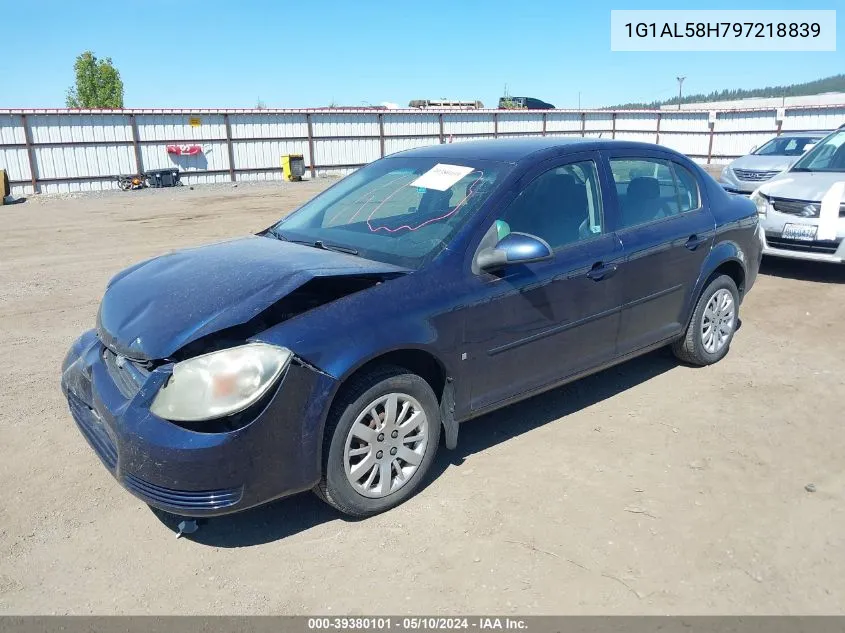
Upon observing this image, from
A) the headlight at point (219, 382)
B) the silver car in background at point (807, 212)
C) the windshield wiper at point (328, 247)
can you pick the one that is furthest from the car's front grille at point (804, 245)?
the headlight at point (219, 382)

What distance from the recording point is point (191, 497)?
278cm

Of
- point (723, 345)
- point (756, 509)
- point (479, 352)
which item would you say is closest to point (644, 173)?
point (723, 345)

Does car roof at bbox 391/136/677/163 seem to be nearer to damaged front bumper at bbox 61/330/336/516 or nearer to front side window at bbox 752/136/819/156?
damaged front bumper at bbox 61/330/336/516

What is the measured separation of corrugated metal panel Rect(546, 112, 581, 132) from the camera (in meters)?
33.9

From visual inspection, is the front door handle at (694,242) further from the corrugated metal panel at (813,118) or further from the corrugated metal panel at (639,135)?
the corrugated metal panel at (639,135)

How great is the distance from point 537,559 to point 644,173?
2.83 m

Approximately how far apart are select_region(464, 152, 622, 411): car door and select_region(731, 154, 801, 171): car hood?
10.7 meters

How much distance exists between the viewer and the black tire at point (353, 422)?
3021mm

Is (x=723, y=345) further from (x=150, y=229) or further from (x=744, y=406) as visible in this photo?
(x=150, y=229)

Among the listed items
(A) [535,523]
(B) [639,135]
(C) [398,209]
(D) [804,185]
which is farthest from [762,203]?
(B) [639,135]

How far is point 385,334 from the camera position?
309 cm

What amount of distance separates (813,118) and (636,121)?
816cm

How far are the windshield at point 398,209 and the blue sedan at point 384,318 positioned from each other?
0.05 feet

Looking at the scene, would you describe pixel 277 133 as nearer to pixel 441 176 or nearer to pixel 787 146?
pixel 787 146
